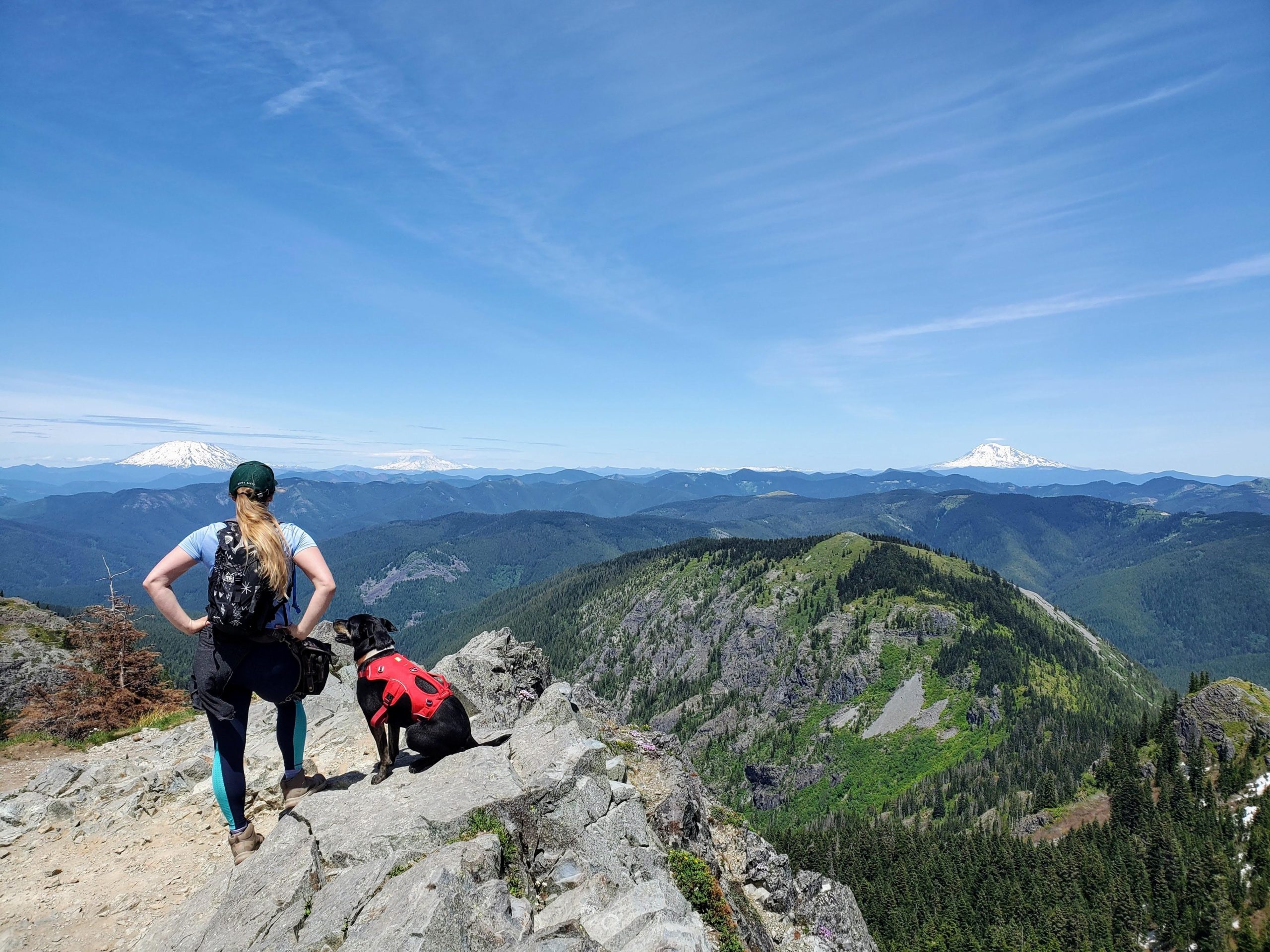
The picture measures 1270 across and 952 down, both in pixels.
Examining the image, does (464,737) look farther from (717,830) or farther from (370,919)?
(717,830)

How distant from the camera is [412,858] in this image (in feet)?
27.3

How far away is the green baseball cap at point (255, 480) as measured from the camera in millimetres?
8062

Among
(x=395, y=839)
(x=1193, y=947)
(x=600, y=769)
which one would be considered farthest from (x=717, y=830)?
(x=1193, y=947)

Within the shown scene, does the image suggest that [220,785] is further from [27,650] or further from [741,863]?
[27,650]

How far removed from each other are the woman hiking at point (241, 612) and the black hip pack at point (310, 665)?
0.11 m

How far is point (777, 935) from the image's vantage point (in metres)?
12.4

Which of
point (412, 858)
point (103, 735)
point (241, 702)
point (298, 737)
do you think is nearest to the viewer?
point (412, 858)

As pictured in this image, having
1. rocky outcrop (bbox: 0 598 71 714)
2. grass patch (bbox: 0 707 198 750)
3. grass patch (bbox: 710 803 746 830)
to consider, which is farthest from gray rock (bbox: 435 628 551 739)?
rocky outcrop (bbox: 0 598 71 714)

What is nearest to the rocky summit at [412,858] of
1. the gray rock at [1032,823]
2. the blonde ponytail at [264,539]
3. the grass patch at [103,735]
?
the blonde ponytail at [264,539]

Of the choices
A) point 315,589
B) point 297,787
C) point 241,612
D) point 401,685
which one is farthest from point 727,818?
point 241,612

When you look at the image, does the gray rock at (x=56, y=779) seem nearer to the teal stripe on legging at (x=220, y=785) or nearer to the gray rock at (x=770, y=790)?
the teal stripe on legging at (x=220, y=785)

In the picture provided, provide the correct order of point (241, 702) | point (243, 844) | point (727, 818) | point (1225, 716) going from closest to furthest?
point (241, 702) < point (243, 844) < point (727, 818) < point (1225, 716)

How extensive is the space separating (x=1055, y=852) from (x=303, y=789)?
153 meters

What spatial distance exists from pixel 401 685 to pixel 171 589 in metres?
4.12
